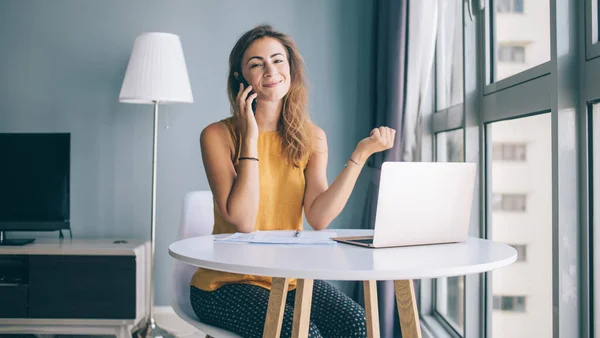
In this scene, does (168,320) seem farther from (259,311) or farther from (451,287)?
(259,311)

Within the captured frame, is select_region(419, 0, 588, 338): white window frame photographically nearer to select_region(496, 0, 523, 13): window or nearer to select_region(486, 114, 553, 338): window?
select_region(486, 114, 553, 338): window

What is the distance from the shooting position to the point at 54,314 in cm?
290

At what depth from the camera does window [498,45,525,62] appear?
1.87m

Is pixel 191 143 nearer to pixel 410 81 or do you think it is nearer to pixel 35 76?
pixel 35 76

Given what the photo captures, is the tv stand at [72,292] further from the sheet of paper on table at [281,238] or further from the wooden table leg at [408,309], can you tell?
the wooden table leg at [408,309]

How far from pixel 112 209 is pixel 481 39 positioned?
7.12ft

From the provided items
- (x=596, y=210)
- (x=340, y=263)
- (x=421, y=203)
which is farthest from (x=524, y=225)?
(x=340, y=263)

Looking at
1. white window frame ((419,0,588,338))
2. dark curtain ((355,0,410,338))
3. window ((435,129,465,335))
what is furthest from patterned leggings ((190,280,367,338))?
dark curtain ((355,0,410,338))

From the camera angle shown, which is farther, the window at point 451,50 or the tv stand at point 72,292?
the tv stand at point 72,292

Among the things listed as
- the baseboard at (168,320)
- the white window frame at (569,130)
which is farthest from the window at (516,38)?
the baseboard at (168,320)

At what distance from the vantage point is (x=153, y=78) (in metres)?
2.96

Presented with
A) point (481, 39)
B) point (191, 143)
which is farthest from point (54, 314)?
point (481, 39)

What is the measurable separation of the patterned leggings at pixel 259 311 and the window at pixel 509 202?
71 cm

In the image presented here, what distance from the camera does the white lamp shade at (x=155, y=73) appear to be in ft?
9.67
